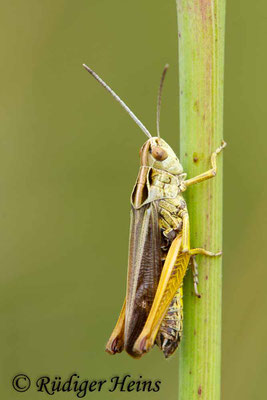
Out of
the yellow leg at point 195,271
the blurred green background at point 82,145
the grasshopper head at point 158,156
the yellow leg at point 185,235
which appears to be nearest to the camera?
the yellow leg at point 195,271

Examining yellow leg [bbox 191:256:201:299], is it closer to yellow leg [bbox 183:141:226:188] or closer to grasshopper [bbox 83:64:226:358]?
grasshopper [bbox 83:64:226:358]

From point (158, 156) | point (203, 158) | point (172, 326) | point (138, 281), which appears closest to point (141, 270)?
point (138, 281)

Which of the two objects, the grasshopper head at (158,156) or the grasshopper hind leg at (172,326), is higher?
the grasshopper head at (158,156)

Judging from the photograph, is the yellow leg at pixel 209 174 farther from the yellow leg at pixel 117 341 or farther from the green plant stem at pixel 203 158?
the yellow leg at pixel 117 341

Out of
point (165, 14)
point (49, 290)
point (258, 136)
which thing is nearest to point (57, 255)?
point (49, 290)

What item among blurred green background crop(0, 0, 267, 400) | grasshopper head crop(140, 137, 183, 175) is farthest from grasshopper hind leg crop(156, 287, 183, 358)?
blurred green background crop(0, 0, 267, 400)

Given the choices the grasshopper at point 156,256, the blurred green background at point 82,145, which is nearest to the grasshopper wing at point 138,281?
the grasshopper at point 156,256

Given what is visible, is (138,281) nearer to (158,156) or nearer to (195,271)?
(195,271)
